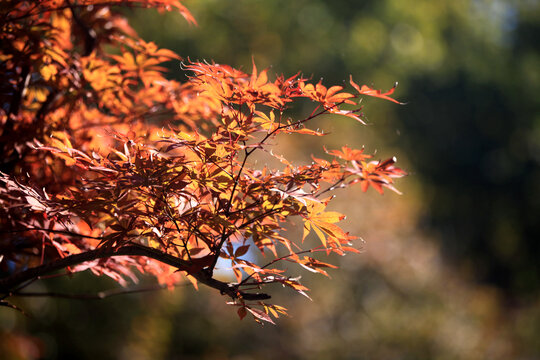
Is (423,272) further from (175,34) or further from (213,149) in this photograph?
(175,34)

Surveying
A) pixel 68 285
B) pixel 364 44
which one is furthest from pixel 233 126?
pixel 364 44

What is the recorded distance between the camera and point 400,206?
21.3ft

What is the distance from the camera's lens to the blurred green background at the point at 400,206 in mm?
4871

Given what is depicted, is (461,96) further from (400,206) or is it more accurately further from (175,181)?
(175,181)

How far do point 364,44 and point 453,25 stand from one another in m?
4.08

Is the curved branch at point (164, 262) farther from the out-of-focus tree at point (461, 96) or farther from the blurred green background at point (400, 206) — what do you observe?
the out-of-focus tree at point (461, 96)

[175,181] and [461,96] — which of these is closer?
[175,181]

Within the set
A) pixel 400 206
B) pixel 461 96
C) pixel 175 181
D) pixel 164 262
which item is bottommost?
pixel 164 262

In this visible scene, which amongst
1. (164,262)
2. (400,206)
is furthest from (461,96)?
(164,262)

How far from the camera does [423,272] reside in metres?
5.95

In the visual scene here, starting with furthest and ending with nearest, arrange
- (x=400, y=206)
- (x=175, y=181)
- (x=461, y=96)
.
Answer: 1. (x=461, y=96)
2. (x=400, y=206)
3. (x=175, y=181)

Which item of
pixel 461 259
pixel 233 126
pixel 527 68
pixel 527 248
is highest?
pixel 527 68

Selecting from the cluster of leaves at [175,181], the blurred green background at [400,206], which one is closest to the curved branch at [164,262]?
the cluster of leaves at [175,181]

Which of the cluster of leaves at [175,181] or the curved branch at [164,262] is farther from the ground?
the cluster of leaves at [175,181]
